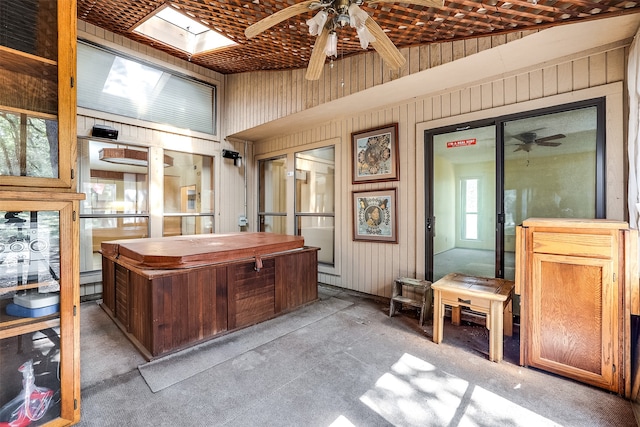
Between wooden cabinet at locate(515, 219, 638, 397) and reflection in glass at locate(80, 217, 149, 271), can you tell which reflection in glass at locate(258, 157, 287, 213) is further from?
wooden cabinet at locate(515, 219, 638, 397)

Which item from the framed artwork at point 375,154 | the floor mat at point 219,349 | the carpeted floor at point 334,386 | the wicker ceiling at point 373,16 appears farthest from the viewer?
the framed artwork at point 375,154

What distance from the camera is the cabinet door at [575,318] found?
1996mm

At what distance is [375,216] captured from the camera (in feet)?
13.4

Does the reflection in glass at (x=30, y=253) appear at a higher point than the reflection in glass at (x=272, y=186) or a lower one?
lower

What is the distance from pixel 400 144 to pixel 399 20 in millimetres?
1624

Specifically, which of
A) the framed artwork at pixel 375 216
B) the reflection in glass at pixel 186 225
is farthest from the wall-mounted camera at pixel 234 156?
the framed artwork at pixel 375 216

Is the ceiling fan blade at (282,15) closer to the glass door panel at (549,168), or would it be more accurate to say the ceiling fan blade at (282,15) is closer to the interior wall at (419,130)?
the interior wall at (419,130)

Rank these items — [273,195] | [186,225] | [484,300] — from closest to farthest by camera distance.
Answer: [484,300], [186,225], [273,195]

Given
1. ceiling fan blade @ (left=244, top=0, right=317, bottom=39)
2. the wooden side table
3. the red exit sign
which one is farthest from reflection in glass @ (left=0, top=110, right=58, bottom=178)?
the red exit sign

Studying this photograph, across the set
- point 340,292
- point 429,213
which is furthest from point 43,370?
point 429,213

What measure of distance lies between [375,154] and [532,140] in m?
1.80

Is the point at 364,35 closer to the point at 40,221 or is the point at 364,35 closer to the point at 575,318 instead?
the point at 40,221

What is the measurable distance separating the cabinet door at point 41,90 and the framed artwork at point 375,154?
327 centimetres

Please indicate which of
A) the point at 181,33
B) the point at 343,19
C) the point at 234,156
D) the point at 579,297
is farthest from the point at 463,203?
the point at 181,33
